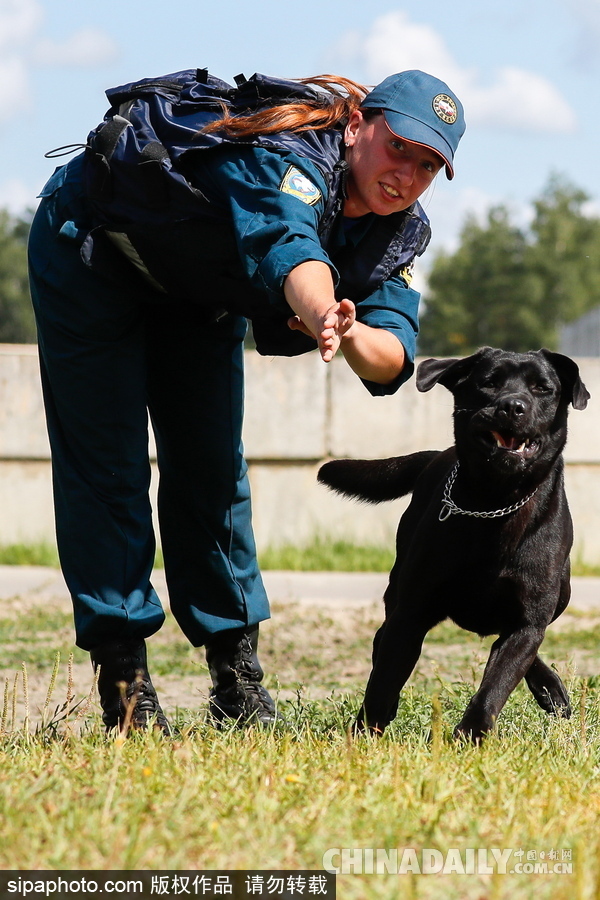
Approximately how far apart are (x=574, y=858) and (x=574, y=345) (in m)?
20.5

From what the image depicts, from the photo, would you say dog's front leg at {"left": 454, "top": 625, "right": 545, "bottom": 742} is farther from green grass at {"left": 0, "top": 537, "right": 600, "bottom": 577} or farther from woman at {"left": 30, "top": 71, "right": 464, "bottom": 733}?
green grass at {"left": 0, "top": 537, "right": 600, "bottom": 577}

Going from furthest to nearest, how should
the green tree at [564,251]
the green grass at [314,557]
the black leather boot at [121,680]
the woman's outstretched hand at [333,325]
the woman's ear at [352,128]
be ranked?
1. the green tree at [564,251]
2. the green grass at [314,557]
3. the black leather boot at [121,680]
4. the woman's ear at [352,128]
5. the woman's outstretched hand at [333,325]

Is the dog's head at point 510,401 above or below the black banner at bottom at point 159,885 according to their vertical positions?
above

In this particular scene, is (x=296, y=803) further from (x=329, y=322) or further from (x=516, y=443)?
(x=516, y=443)

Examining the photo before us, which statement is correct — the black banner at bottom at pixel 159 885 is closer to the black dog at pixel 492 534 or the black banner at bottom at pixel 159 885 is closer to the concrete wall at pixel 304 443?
the black dog at pixel 492 534

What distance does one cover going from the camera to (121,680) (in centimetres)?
308

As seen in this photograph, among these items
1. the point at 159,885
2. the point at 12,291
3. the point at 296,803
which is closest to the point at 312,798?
the point at 296,803

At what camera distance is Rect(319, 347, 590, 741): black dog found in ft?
10.3

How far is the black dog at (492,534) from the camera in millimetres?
3133

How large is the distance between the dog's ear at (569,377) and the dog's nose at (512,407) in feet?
0.74

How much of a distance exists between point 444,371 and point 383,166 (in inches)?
35.5

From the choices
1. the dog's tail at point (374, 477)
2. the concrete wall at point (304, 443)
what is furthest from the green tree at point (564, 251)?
the dog's tail at point (374, 477)

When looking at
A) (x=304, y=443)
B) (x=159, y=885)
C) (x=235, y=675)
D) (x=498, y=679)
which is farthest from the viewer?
(x=304, y=443)

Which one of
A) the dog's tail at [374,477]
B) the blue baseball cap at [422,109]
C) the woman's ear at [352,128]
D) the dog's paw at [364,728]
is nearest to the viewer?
the blue baseball cap at [422,109]
